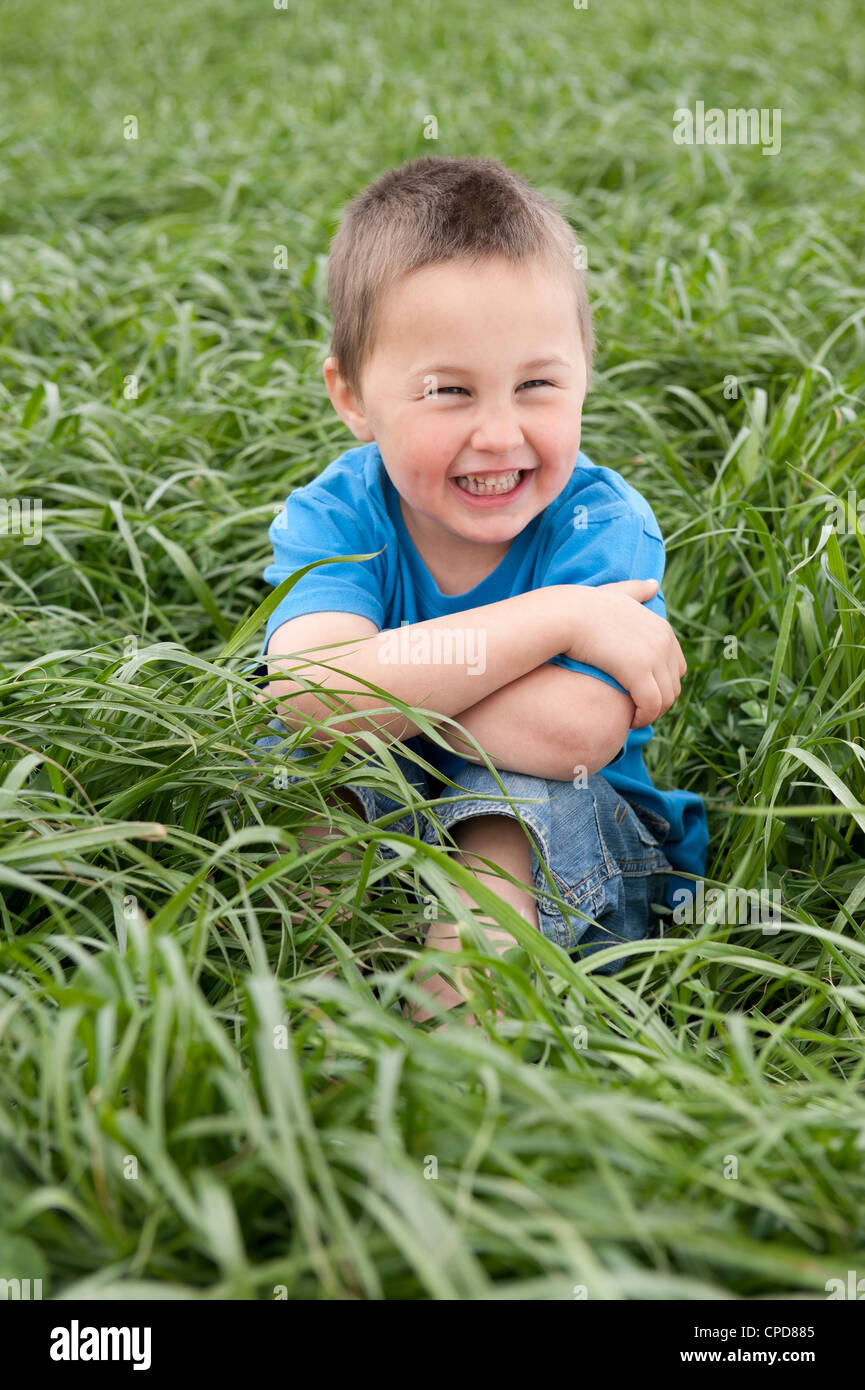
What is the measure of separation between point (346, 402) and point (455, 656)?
0.48 meters

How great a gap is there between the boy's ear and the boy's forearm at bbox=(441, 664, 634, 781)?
0.45m

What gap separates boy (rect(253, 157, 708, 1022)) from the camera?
157 centimetres

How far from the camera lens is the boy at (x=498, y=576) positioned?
5.16ft

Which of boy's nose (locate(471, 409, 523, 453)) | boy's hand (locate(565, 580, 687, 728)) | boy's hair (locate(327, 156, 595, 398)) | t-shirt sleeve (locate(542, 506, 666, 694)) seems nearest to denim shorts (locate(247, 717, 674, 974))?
boy's hand (locate(565, 580, 687, 728))

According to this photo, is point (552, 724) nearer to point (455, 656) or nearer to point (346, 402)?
point (455, 656)

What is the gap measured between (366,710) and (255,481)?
124 cm

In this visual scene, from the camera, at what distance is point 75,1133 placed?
3.37ft

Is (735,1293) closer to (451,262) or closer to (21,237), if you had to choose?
(451,262)

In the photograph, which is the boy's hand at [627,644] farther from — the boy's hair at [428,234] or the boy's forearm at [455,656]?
the boy's hair at [428,234]

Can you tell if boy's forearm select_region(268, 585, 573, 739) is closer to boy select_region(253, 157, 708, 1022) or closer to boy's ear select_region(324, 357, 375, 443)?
boy select_region(253, 157, 708, 1022)

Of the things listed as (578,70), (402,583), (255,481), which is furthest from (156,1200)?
(578,70)

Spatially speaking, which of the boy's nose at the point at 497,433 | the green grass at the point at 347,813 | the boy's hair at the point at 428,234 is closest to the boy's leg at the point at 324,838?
the green grass at the point at 347,813

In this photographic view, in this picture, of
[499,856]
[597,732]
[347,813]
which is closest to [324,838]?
[347,813]

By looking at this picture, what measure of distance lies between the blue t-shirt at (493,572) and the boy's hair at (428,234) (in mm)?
176
